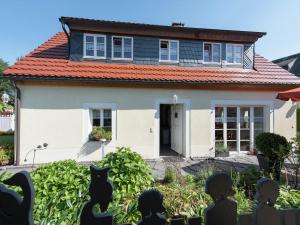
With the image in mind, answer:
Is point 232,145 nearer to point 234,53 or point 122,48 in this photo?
point 234,53

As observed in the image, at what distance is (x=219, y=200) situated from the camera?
1389mm

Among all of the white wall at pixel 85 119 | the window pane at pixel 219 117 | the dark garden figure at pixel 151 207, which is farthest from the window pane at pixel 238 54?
the dark garden figure at pixel 151 207

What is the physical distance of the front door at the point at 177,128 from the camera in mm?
11226

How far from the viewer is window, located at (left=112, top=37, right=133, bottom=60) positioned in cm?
1109

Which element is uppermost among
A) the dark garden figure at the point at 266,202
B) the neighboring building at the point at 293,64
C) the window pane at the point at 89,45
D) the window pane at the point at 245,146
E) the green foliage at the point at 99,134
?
the neighboring building at the point at 293,64

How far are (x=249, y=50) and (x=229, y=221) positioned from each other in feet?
42.8

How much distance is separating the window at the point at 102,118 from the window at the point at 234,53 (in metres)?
7.21

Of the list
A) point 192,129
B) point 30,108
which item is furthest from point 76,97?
point 192,129

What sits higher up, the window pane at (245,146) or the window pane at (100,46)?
the window pane at (100,46)

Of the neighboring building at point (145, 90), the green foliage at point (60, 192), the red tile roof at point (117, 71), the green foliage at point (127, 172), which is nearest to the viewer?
the green foliage at point (60, 192)

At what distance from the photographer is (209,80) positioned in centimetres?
1081

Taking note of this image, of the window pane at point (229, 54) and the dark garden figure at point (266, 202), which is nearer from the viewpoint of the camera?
the dark garden figure at point (266, 202)

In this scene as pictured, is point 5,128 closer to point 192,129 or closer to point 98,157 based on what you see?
point 98,157

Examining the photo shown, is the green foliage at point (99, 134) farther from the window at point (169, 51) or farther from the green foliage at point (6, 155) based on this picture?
the window at point (169, 51)
